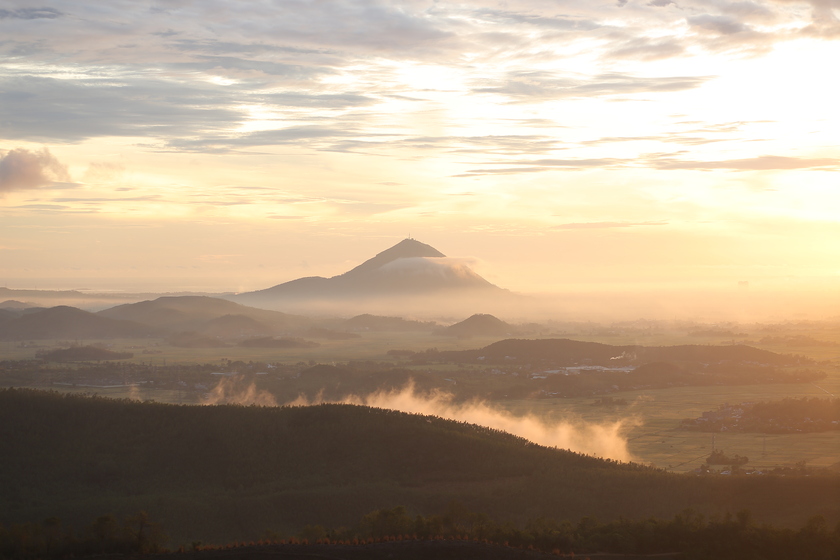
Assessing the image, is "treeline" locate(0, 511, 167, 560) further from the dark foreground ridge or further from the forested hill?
the forested hill

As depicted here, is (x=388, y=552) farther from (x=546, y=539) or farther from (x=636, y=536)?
(x=636, y=536)

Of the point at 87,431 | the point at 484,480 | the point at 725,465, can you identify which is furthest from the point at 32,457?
the point at 725,465

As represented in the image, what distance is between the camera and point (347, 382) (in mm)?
192250

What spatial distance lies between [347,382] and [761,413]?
9224 cm

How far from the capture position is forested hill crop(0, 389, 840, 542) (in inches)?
2768

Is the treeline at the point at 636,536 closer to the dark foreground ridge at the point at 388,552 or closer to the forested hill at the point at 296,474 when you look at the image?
the dark foreground ridge at the point at 388,552

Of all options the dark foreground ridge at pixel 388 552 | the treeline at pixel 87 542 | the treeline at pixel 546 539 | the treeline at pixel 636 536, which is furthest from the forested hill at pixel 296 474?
the dark foreground ridge at pixel 388 552

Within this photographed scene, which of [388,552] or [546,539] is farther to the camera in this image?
[546,539]

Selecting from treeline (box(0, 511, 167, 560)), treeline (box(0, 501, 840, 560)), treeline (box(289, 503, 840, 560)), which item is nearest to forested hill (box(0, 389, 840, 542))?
treeline (box(289, 503, 840, 560))

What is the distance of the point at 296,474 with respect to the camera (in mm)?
85125

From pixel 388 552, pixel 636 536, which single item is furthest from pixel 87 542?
pixel 636 536

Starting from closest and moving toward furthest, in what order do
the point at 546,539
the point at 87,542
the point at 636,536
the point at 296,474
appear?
the point at 87,542
the point at 636,536
the point at 546,539
the point at 296,474

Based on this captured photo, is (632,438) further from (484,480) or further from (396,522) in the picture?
(396,522)

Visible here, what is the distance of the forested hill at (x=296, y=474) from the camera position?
70312mm
